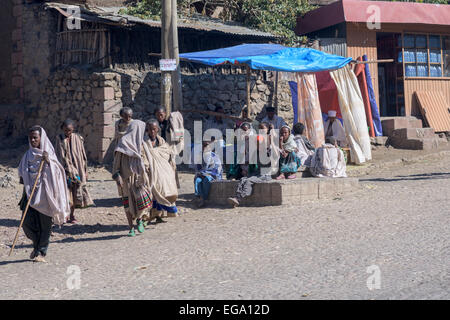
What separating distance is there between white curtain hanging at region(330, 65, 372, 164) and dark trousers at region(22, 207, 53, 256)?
27.5 ft

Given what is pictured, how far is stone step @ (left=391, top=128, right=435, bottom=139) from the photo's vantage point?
50.4 ft

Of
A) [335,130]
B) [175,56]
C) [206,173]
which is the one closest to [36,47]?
[175,56]

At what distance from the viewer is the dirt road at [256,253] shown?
5004mm

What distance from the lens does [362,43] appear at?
16.8 m

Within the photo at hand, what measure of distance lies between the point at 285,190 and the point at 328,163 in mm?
1509

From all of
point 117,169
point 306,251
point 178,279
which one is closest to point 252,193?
point 117,169

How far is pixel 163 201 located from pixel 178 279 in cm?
271

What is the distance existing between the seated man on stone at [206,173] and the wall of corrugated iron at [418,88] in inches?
357

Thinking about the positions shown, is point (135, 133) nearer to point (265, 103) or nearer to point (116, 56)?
point (116, 56)

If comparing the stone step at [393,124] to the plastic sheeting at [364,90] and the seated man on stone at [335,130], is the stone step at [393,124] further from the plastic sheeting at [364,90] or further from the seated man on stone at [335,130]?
the seated man on stone at [335,130]

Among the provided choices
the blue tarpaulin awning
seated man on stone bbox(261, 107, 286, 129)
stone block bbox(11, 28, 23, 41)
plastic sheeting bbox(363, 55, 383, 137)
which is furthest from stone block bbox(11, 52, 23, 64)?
plastic sheeting bbox(363, 55, 383, 137)

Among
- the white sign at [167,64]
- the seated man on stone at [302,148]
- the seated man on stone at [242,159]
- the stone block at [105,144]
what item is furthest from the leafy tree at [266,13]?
the seated man on stone at [242,159]

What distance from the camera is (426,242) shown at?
6.32 metres

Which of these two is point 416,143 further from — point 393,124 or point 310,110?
point 310,110
